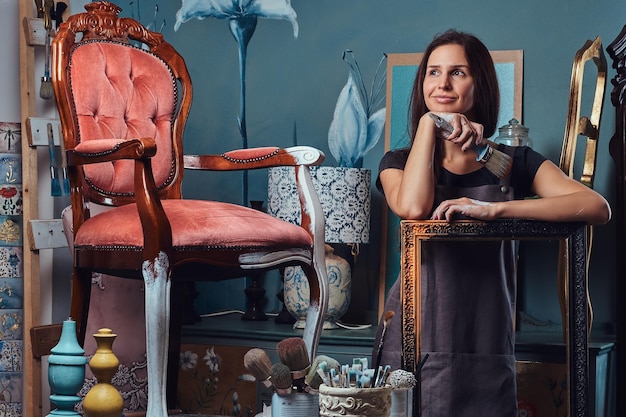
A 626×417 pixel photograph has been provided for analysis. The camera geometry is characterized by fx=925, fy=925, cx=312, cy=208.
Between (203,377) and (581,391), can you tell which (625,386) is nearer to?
(581,391)

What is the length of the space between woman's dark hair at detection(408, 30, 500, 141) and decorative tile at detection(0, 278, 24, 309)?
1459 mm

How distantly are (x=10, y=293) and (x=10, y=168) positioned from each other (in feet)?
1.35

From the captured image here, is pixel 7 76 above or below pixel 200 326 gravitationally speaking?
above

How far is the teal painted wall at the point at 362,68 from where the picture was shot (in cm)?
324

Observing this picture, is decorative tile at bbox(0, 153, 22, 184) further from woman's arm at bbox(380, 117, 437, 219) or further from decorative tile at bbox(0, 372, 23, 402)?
woman's arm at bbox(380, 117, 437, 219)

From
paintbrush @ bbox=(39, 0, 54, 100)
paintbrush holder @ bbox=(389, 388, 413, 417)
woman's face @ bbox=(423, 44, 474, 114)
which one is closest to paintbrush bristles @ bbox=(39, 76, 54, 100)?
paintbrush @ bbox=(39, 0, 54, 100)

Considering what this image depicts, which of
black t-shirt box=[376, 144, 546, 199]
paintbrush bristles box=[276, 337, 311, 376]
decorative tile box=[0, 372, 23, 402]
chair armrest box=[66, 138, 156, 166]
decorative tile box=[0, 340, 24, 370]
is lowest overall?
decorative tile box=[0, 372, 23, 402]

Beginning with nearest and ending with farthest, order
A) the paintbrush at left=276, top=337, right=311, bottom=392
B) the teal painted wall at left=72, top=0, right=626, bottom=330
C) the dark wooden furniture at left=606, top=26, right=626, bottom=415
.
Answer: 1. the paintbrush at left=276, top=337, right=311, bottom=392
2. the dark wooden furniture at left=606, top=26, right=626, bottom=415
3. the teal painted wall at left=72, top=0, right=626, bottom=330

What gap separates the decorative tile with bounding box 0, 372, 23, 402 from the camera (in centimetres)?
300

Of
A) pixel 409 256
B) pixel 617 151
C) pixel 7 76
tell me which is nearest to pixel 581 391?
pixel 409 256

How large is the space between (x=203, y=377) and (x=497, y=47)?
61.7 inches

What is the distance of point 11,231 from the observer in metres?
3.04

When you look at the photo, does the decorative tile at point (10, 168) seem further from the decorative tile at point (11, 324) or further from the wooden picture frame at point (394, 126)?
the wooden picture frame at point (394, 126)

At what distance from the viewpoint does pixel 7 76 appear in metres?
3.05
